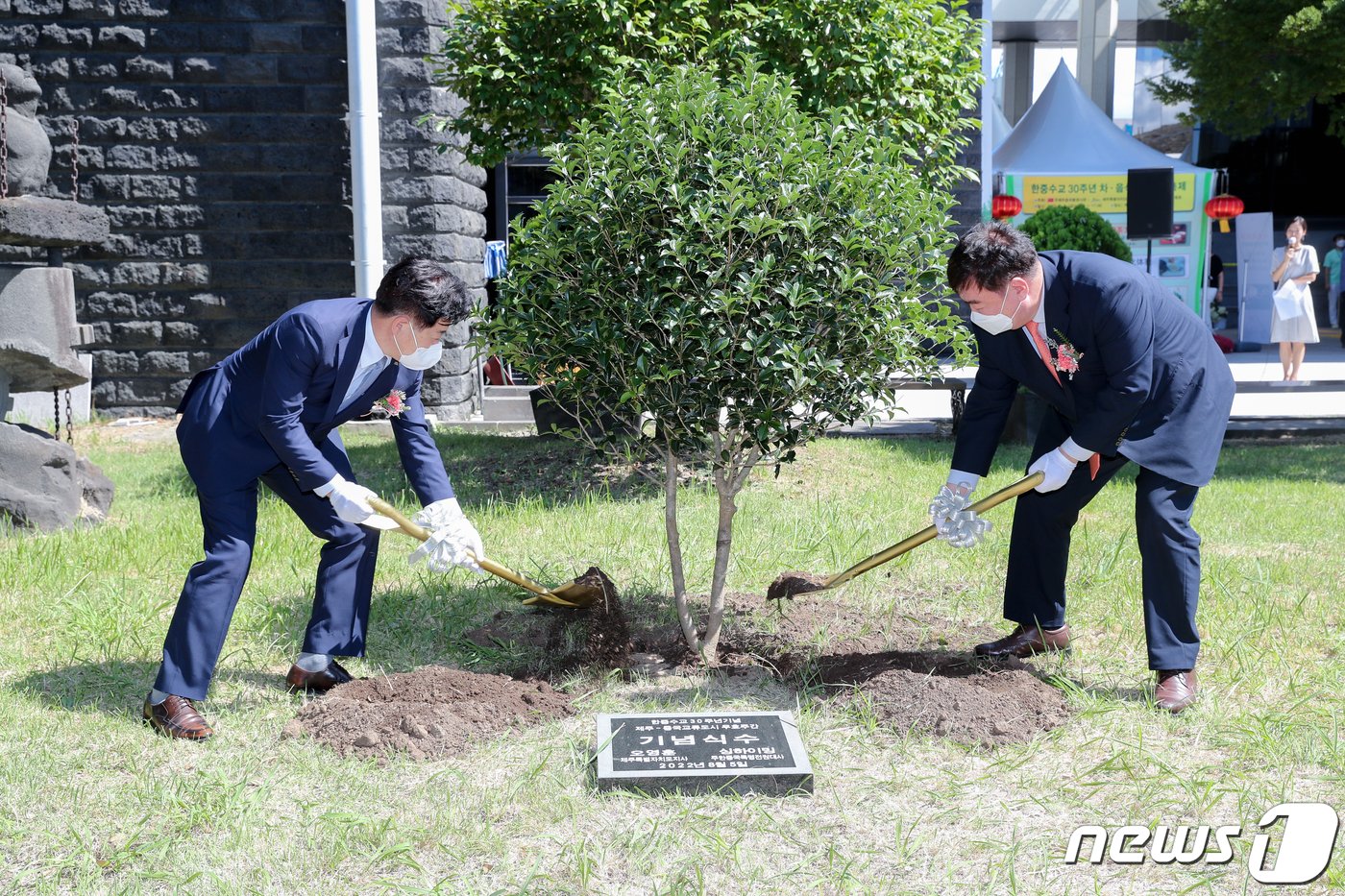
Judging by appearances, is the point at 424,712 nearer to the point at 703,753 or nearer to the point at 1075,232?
the point at 703,753

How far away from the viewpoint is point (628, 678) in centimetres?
442

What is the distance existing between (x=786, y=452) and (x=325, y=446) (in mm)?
A: 1694

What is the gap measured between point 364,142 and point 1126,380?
792 centimetres

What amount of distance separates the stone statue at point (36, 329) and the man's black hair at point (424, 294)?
12.0 feet

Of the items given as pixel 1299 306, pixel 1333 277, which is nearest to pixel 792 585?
pixel 1299 306

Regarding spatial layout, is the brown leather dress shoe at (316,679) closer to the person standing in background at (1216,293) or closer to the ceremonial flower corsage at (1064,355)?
the ceremonial flower corsage at (1064,355)

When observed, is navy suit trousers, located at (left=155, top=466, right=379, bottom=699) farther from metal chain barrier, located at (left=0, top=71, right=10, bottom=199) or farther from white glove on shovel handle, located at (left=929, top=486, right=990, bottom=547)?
metal chain barrier, located at (left=0, top=71, right=10, bottom=199)

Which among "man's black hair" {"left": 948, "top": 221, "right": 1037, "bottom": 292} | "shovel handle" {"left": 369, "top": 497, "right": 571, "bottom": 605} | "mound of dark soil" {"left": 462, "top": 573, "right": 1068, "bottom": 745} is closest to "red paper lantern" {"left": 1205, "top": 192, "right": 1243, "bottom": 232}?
"mound of dark soil" {"left": 462, "top": 573, "right": 1068, "bottom": 745}

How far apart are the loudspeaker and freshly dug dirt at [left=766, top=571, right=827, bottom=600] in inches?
482

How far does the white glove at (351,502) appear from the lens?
3.88 m

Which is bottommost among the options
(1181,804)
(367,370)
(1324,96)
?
(1181,804)

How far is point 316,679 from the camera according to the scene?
428 centimetres

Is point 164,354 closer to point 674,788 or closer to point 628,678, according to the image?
point 628,678

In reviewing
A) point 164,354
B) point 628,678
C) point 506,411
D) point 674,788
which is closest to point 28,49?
point 164,354
